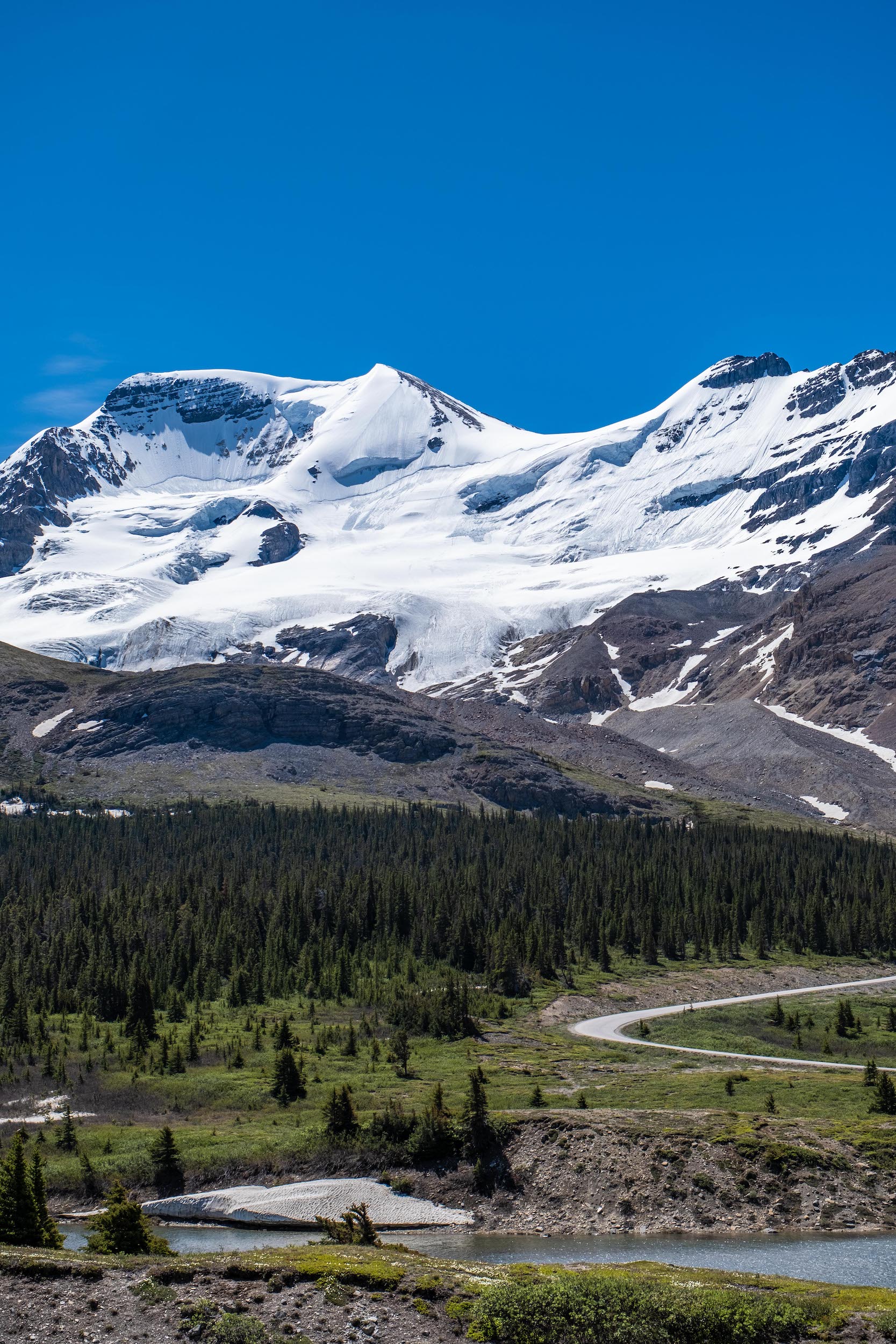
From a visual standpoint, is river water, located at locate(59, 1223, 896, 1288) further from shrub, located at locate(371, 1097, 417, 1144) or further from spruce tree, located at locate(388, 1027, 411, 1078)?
spruce tree, located at locate(388, 1027, 411, 1078)

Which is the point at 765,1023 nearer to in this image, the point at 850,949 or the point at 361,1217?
the point at 850,949

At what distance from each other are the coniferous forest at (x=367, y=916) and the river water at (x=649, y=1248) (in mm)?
49750

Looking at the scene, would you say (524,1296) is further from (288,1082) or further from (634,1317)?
(288,1082)

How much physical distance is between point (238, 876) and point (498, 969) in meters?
51.9

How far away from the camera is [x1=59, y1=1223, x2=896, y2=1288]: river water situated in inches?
1954

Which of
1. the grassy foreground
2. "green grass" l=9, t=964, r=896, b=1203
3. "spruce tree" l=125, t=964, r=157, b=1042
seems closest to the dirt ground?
the grassy foreground

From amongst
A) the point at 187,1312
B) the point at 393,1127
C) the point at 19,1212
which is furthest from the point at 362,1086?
the point at 187,1312

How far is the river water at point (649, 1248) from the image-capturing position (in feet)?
163

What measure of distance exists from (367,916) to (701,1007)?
49.4 m

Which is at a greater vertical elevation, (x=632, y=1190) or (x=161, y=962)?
(x=161, y=962)

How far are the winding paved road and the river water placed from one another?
1539 inches

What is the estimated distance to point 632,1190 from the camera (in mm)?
61062

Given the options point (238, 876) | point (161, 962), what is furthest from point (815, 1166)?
point (238, 876)

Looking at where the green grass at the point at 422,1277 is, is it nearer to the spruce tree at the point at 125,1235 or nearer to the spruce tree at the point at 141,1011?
the spruce tree at the point at 125,1235
